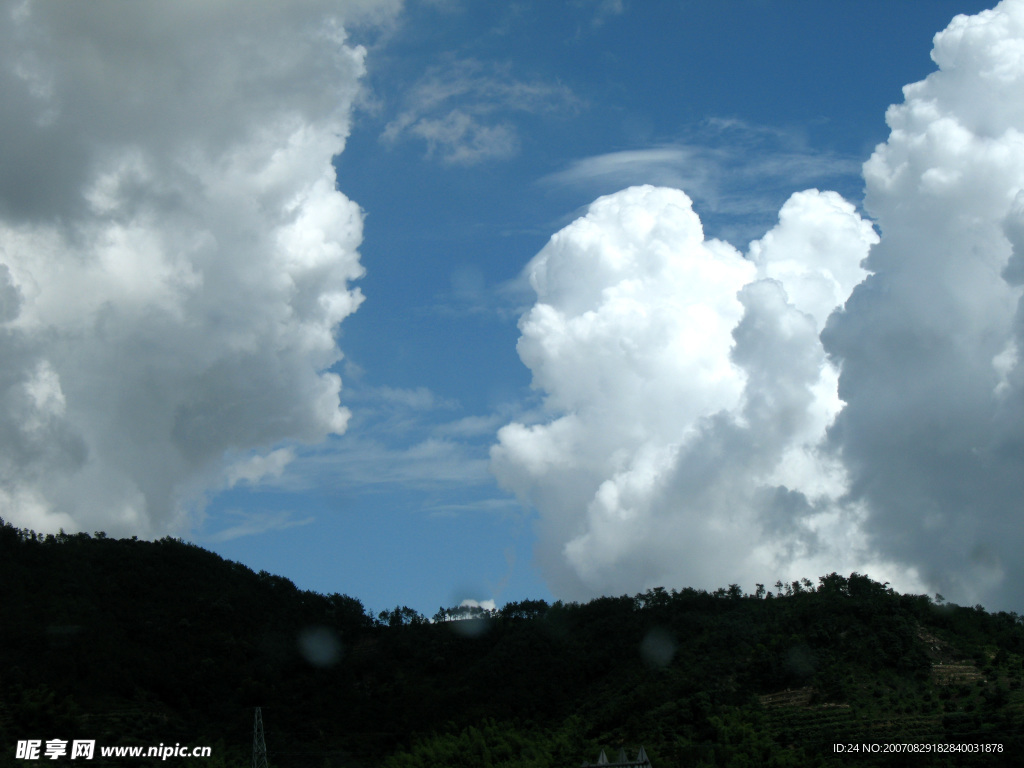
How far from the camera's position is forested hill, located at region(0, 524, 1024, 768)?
73.3 metres

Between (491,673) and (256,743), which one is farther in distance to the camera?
(491,673)

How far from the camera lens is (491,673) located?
95.8 meters

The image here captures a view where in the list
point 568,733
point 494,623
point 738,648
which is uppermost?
point 494,623

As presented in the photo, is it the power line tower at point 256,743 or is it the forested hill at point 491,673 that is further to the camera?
the forested hill at point 491,673

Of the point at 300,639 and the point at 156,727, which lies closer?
the point at 156,727

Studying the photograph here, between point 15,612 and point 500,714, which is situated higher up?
point 15,612

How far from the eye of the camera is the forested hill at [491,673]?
73.3 m

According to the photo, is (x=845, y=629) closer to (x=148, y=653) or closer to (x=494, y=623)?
(x=494, y=623)

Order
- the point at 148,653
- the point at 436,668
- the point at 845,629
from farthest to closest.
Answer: the point at 436,668 < the point at 148,653 < the point at 845,629

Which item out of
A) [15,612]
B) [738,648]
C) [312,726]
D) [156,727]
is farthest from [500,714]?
[15,612]

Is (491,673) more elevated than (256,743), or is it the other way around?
(491,673)

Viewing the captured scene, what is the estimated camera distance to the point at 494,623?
→ 371 ft

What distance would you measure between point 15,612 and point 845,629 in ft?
252

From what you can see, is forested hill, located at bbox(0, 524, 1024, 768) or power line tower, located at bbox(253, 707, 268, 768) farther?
forested hill, located at bbox(0, 524, 1024, 768)
